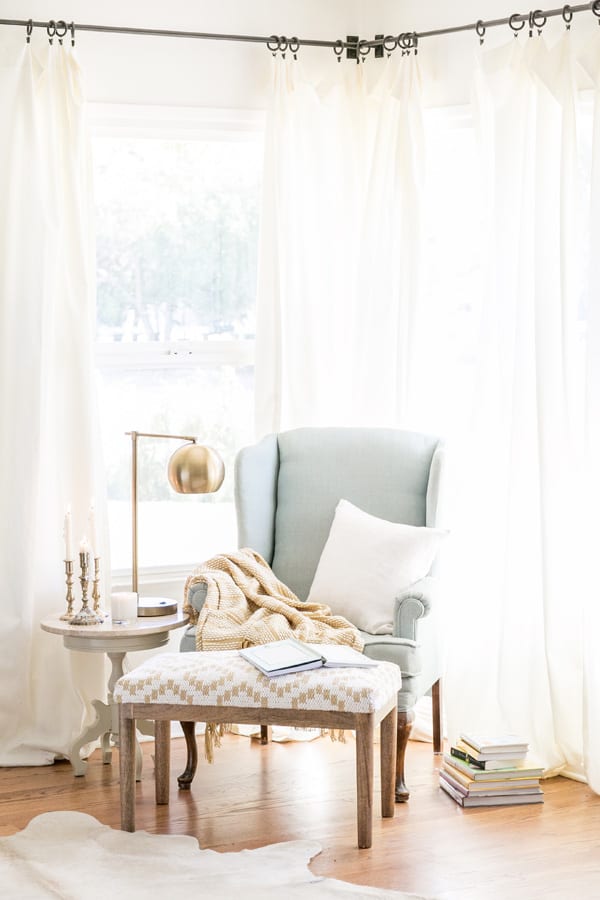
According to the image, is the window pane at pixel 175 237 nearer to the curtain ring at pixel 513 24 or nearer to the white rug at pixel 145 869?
the curtain ring at pixel 513 24

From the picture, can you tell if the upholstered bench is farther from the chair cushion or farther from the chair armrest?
the chair cushion

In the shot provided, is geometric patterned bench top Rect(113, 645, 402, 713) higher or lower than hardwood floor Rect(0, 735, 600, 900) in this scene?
higher

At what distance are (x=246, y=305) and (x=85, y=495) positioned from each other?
0.98 meters

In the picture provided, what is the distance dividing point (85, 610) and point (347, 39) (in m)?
2.38

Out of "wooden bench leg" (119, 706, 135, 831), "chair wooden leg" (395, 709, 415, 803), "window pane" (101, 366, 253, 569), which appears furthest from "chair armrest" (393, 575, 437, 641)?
"window pane" (101, 366, 253, 569)

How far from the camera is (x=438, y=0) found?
12.5ft

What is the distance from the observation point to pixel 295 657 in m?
2.69

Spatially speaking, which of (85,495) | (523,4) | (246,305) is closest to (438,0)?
(523,4)

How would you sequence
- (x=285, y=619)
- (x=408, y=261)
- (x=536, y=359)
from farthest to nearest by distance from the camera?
(x=408, y=261) → (x=536, y=359) → (x=285, y=619)

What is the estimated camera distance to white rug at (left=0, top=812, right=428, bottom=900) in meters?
2.38

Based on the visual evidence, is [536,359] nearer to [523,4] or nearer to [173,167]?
[523,4]

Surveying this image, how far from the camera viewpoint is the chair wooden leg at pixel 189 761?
314cm

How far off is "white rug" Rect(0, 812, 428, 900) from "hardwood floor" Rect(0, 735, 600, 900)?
8 centimetres

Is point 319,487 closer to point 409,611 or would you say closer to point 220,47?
point 409,611
